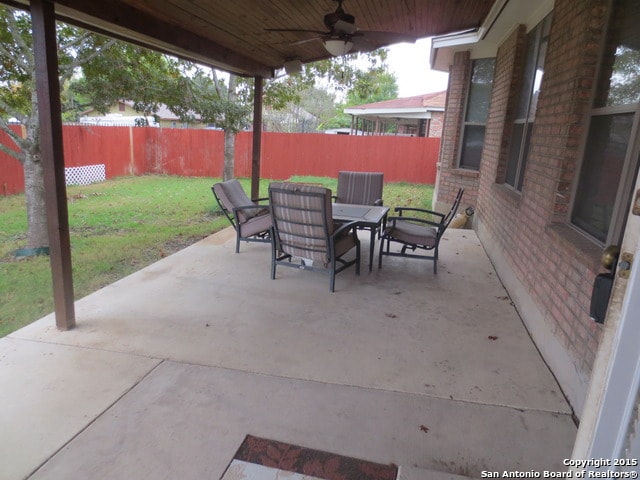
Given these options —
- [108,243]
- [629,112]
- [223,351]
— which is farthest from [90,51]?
[629,112]

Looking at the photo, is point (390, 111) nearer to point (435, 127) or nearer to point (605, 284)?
point (435, 127)

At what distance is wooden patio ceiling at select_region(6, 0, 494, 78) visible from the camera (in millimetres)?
3295

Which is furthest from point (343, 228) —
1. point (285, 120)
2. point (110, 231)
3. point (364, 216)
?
point (285, 120)

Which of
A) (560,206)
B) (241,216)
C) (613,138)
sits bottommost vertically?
(241,216)

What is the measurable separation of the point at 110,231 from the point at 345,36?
490 cm

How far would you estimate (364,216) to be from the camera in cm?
463

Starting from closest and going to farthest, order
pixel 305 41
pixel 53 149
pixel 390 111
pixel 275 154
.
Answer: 1. pixel 53 149
2. pixel 305 41
3. pixel 275 154
4. pixel 390 111

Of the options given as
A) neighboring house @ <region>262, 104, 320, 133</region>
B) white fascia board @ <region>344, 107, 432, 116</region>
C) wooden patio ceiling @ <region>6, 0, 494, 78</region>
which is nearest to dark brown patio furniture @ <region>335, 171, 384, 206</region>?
wooden patio ceiling @ <region>6, 0, 494, 78</region>

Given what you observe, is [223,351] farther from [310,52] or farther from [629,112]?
[310,52]

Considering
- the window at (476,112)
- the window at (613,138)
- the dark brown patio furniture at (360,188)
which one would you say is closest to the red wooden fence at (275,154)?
the window at (476,112)

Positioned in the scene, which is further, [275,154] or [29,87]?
[275,154]

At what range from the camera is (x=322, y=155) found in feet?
46.0

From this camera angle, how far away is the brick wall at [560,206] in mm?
2418

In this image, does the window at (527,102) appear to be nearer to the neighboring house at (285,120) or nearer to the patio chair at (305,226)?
the patio chair at (305,226)
